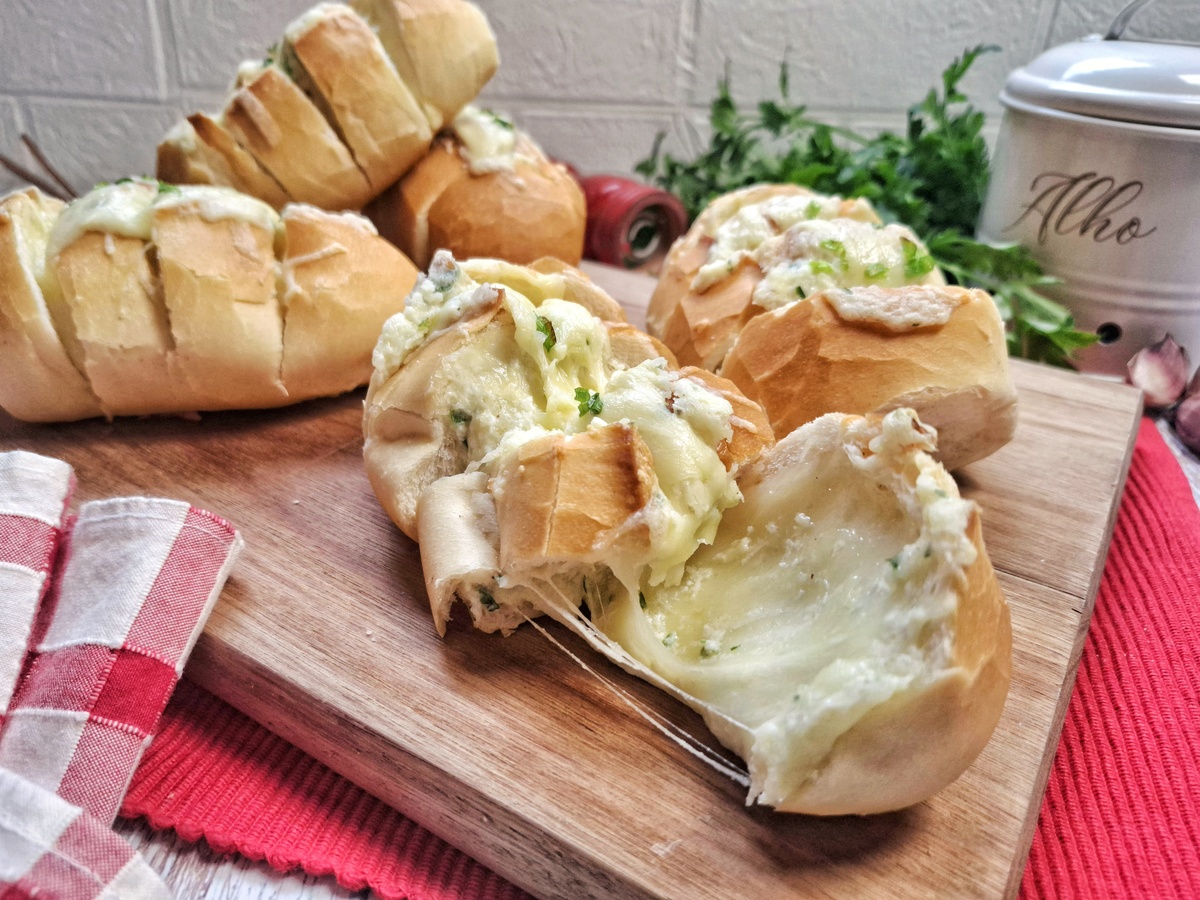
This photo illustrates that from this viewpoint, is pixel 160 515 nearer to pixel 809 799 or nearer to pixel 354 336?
pixel 354 336

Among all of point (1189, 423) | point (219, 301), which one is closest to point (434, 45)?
point (219, 301)

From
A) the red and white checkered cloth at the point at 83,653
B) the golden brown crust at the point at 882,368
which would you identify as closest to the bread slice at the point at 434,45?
the golden brown crust at the point at 882,368

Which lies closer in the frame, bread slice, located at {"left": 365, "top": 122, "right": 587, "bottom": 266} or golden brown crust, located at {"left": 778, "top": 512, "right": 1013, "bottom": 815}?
golden brown crust, located at {"left": 778, "top": 512, "right": 1013, "bottom": 815}

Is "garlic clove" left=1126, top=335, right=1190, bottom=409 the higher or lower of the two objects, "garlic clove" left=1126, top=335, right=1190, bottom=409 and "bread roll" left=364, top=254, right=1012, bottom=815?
the lower

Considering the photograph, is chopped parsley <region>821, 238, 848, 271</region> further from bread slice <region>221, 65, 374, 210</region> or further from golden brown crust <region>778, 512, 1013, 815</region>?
bread slice <region>221, 65, 374, 210</region>

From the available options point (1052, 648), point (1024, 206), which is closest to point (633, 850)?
point (1052, 648)

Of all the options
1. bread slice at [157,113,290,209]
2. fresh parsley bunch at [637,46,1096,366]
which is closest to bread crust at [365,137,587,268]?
bread slice at [157,113,290,209]
